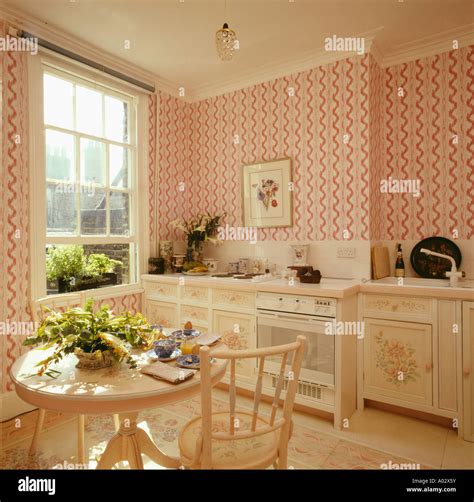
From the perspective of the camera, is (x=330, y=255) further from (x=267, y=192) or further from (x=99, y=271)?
(x=99, y=271)

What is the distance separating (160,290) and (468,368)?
2571mm

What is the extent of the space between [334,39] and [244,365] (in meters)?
2.82

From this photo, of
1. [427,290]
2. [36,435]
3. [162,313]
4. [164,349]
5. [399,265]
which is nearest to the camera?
[164,349]

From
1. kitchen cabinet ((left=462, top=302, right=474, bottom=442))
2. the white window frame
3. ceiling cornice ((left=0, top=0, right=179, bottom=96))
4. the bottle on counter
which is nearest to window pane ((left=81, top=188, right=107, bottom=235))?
the white window frame

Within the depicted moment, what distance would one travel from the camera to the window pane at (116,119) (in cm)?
345

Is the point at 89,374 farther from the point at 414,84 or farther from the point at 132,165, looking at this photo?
the point at 414,84

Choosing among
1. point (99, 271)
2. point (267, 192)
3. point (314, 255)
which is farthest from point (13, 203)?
point (314, 255)

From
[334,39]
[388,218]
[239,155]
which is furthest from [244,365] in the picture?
[334,39]

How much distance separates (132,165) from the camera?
3680mm

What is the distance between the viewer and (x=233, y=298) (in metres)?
3.01

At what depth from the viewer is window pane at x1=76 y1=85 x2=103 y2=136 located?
3.19 metres

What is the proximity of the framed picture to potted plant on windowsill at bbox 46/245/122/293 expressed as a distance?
4.88ft

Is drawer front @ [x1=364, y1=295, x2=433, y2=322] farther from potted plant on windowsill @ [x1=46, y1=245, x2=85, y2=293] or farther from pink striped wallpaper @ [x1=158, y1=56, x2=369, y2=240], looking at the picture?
potted plant on windowsill @ [x1=46, y1=245, x2=85, y2=293]
